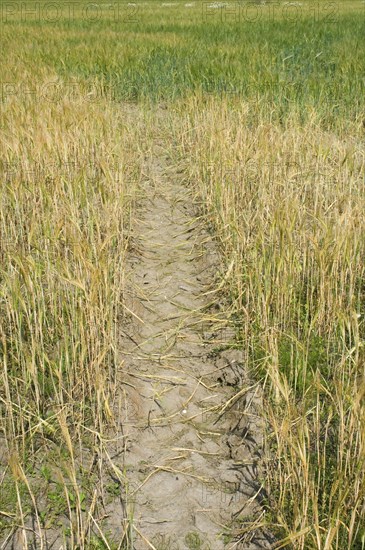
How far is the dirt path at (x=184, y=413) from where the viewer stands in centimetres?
198

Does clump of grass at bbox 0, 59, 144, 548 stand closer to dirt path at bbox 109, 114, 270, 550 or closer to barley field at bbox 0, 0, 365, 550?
barley field at bbox 0, 0, 365, 550

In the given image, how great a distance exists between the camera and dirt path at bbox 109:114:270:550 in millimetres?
1984

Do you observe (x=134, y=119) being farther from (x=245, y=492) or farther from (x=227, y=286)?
(x=245, y=492)

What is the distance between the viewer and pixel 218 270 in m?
3.42

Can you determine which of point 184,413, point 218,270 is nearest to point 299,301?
point 184,413

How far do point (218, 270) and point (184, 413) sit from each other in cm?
110

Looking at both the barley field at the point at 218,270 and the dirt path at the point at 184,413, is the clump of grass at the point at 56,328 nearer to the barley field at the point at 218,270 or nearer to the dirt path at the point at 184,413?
the barley field at the point at 218,270

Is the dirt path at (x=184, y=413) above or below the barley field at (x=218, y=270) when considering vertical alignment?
below

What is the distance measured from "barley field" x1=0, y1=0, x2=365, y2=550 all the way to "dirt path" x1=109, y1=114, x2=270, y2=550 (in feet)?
0.14

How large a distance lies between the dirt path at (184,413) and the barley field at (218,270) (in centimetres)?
4

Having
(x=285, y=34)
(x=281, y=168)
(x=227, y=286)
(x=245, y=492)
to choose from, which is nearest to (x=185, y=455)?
(x=245, y=492)

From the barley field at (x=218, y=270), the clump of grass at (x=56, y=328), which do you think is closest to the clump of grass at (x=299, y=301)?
the barley field at (x=218, y=270)

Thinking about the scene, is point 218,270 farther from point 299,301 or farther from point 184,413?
point 184,413

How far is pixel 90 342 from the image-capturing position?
2.56 metres
